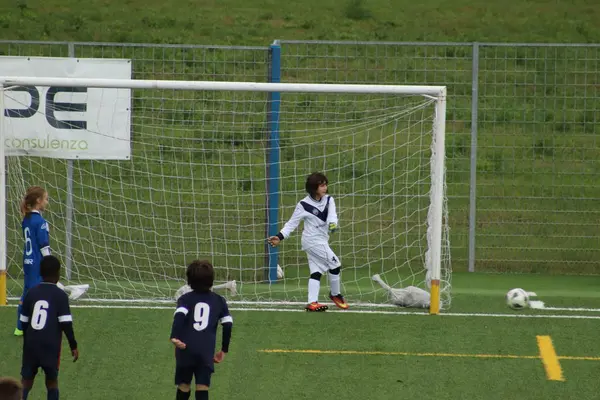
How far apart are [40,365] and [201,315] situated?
115 cm

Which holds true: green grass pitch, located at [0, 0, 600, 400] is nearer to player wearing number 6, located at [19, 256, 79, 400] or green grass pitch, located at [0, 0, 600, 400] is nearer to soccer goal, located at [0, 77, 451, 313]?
soccer goal, located at [0, 77, 451, 313]

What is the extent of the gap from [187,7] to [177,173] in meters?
12.4

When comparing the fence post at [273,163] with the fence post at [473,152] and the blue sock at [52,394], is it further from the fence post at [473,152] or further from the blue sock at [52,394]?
the blue sock at [52,394]

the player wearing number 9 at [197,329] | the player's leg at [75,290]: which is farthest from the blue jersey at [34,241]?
the player wearing number 9 at [197,329]

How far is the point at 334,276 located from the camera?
10.8 m

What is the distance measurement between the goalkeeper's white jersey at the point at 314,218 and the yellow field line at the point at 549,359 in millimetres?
2331

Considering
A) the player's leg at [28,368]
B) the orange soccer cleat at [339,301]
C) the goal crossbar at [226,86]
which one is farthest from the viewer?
the orange soccer cleat at [339,301]

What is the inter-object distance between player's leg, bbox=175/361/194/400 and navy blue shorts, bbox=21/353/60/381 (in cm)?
83

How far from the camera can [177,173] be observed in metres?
14.3

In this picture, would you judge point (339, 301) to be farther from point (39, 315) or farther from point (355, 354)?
point (39, 315)

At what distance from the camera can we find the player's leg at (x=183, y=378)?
6.96m

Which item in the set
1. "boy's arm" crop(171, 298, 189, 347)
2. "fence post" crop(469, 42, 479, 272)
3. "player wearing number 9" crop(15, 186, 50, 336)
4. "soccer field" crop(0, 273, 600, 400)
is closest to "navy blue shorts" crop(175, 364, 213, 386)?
"boy's arm" crop(171, 298, 189, 347)

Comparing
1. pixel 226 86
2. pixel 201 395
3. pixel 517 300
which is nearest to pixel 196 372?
pixel 201 395

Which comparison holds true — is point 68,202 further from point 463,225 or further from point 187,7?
point 187,7
